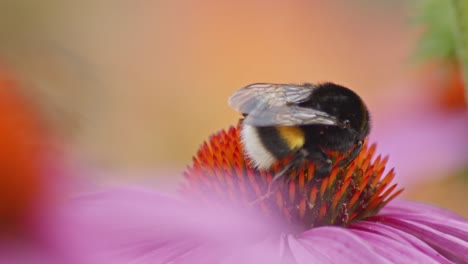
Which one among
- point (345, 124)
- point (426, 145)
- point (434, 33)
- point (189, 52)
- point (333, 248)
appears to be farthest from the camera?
point (189, 52)

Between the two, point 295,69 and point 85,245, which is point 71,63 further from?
point 295,69

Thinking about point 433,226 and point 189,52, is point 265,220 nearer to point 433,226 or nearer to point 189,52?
point 433,226

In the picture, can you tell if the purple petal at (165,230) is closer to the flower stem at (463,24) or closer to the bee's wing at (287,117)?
the bee's wing at (287,117)

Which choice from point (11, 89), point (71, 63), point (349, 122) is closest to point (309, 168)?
point (349, 122)

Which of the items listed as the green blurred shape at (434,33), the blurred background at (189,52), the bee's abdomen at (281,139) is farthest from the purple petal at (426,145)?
the blurred background at (189,52)

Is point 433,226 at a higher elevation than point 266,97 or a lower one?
lower

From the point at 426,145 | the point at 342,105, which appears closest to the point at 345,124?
the point at 342,105
